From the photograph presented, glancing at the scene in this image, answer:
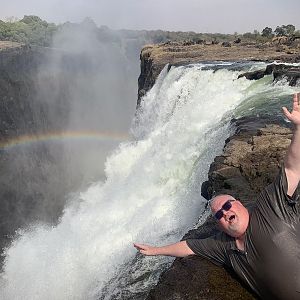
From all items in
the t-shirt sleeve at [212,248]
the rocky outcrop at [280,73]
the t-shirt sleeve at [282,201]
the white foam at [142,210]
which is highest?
the t-shirt sleeve at [282,201]

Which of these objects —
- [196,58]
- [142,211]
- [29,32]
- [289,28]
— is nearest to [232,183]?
[142,211]

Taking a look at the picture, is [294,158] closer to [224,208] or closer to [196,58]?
[224,208]

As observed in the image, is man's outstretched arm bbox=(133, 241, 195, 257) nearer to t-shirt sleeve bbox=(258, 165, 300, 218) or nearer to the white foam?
t-shirt sleeve bbox=(258, 165, 300, 218)

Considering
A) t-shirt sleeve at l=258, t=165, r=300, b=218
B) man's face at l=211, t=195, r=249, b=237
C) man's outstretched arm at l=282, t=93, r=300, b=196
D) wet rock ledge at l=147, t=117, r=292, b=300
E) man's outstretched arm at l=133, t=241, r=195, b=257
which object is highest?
man's outstretched arm at l=282, t=93, r=300, b=196

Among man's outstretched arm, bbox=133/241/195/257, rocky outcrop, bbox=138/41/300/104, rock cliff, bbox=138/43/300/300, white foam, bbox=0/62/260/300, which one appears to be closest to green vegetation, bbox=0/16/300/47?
rocky outcrop, bbox=138/41/300/104

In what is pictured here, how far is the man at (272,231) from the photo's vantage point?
3320mm

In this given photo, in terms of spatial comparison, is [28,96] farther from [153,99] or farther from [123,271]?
[123,271]

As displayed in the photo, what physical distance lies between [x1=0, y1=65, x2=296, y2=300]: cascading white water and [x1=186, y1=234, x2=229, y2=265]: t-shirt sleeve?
3545mm

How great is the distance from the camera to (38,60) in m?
82.0

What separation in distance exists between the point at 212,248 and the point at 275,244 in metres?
0.90

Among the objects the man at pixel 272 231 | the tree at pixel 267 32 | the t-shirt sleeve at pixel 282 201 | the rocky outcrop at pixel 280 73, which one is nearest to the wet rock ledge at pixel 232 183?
the man at pixel 272 231

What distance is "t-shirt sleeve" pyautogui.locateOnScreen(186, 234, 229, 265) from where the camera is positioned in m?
4.03

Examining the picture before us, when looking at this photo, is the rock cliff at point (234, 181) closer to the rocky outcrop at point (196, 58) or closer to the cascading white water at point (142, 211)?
the cascading white water at point (142, 211)

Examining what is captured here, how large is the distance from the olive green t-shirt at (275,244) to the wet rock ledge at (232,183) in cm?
42
